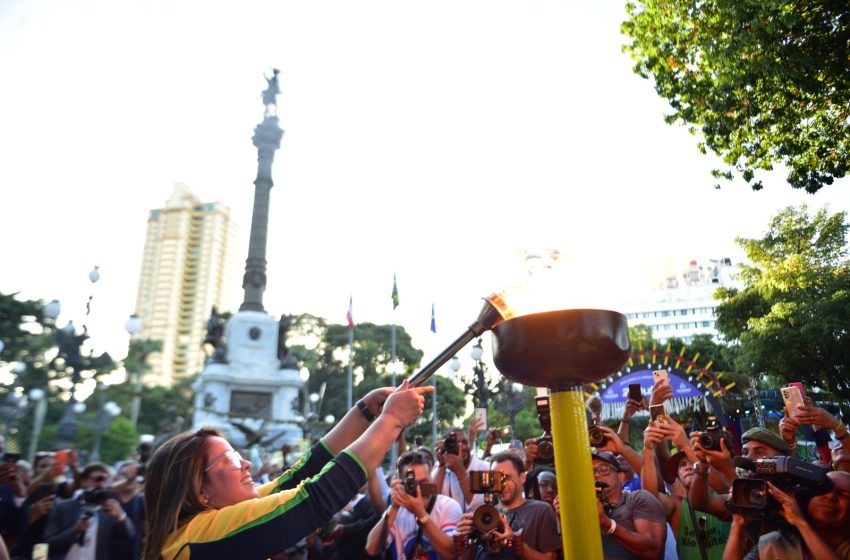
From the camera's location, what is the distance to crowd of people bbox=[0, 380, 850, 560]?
1.91 metres

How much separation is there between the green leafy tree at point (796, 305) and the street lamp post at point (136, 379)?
75.2ft

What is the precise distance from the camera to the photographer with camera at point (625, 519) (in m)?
3.35

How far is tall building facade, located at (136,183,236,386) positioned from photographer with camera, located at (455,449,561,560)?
10267cm

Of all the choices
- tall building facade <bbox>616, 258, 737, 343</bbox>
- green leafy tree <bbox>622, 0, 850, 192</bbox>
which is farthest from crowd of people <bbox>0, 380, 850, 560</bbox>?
tall building facade <bbox>616, 258, 737, 343</bbox>

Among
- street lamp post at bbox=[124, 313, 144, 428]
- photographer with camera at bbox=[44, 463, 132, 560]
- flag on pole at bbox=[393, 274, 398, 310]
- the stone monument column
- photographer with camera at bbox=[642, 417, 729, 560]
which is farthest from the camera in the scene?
the stone monument column

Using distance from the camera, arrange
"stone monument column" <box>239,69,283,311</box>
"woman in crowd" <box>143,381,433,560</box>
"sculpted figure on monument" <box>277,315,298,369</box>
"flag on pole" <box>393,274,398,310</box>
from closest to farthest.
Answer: "woman in crowd" <box>143,381,433,560</box>
"flag on pole" <box>393,274,398,310</box>
"sculpted figure on monument" <box>277,315,298,369</box>
"stone monument column" <box>239,69,283,311</box>

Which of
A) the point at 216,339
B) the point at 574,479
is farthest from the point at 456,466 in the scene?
the point at 216,339

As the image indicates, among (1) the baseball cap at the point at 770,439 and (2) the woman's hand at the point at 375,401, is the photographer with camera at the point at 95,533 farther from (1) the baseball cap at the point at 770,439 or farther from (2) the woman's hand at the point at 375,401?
(1) the baseball cap at the point at 770,439

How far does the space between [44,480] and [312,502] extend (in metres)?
5.61

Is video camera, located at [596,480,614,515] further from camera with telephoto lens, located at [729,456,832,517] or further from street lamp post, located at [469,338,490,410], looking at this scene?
street lamp post, located at [469,338,490,410]

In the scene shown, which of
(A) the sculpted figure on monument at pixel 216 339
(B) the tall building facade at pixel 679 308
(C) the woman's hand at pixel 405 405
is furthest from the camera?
(B) the tall building facade at pixel 679 308

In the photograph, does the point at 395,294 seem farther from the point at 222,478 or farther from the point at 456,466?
the point at 222,478

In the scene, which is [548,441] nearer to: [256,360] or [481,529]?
[481,529]

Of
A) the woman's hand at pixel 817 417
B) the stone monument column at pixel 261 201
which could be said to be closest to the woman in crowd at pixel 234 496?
the woman's hand at pixel 817 417
